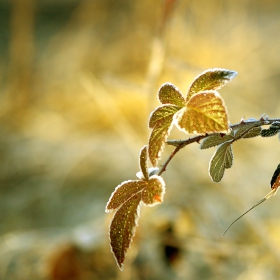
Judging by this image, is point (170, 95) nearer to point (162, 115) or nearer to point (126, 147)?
point (162, 115)

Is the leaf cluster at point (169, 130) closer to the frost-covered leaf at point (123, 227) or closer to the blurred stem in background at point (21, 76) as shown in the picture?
the frost-covered leaf at point (123, 227)

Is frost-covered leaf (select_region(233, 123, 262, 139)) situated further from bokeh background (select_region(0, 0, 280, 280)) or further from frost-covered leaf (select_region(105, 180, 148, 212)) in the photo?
bokeh background (select_region(0, 0, 280, 280))

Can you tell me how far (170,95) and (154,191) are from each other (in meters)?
0.07

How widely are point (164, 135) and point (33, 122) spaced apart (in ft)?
12.5

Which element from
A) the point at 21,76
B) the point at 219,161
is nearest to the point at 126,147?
the point at 21,76

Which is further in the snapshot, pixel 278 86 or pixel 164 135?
pixel 278 86

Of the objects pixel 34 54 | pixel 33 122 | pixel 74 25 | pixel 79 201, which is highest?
pixel 34 54

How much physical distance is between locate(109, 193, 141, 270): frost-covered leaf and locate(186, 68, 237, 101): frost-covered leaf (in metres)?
0.08

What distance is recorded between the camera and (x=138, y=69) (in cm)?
415

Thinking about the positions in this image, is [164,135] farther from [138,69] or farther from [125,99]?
[138,69]

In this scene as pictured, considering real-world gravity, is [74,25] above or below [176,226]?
above

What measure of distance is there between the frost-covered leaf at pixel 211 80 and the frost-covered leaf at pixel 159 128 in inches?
0.7

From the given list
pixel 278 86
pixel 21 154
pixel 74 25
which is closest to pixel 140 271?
pixel 21 154

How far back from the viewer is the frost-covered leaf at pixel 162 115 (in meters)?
0.28
